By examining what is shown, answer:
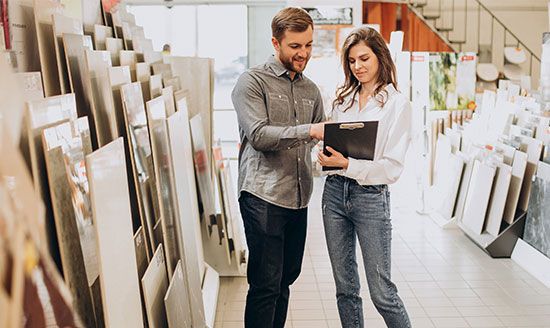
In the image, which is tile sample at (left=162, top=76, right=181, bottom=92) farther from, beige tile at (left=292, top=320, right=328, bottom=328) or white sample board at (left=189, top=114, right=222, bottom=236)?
beige tile at (left=292, top=320, right=328, bottom=328)

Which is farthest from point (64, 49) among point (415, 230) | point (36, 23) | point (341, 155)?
point (415, 230)

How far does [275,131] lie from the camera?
8.06 ft

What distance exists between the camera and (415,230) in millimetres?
5637

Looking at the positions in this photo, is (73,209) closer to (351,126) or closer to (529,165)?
(351,126)

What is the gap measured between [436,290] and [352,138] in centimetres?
210

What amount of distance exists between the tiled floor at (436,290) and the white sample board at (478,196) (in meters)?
0.21

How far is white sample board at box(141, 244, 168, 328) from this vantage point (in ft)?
6.82

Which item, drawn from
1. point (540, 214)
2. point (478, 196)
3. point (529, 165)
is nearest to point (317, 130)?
point (540, 214)

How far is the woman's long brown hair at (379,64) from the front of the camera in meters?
2.51

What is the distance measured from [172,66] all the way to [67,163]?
2.81 m

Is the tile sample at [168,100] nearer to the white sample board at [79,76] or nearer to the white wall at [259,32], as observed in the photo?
the white sample board at [79,76]

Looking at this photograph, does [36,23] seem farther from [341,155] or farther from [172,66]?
[172,66]

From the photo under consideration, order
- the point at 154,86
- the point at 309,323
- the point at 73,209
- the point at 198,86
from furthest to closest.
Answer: the point at 198,86 < the point at 309,323 < the point at 154,86 < the point at 73,209

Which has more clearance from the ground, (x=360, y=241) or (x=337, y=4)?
(x=337, y=4)
